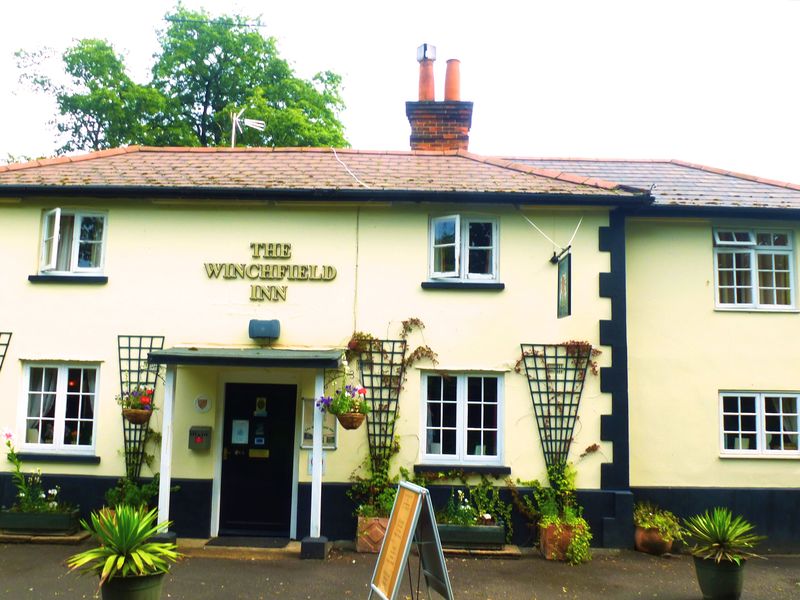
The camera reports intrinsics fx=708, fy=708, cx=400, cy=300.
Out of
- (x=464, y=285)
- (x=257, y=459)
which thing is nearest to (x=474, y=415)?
(x=464, y=285)

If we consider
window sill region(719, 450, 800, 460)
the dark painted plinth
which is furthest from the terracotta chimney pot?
the dark painted plinth

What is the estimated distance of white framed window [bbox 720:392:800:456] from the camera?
10578 millimetres

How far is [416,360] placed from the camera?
1019 centimetres

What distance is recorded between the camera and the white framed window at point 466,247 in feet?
34.3

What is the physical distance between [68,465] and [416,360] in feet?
17.1

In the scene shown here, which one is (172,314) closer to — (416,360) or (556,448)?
(416,360)

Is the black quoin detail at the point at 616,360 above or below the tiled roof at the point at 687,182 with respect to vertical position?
below

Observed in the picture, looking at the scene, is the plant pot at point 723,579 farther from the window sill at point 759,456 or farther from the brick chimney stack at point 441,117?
the brick chimney stack at point 441,117

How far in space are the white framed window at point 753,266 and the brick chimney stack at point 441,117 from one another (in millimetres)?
4971

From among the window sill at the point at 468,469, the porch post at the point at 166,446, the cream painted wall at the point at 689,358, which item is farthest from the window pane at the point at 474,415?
the porch post at the point at 166,446

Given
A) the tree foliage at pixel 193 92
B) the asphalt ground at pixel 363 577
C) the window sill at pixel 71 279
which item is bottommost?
the asphalt ground at pixel 363 577

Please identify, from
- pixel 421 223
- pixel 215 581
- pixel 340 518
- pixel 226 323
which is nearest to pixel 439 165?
pixel 421 223

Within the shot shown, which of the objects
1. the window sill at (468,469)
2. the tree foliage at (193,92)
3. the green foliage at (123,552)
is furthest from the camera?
the tree foliage at (193,92)

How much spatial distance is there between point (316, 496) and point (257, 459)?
159 centimetres
